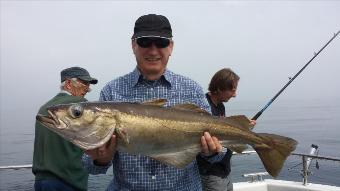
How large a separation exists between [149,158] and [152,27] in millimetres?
1300

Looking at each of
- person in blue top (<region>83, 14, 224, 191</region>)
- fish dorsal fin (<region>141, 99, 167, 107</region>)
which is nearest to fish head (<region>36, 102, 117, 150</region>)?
person in blue top (<region>83, 14, 224, 191</region>)

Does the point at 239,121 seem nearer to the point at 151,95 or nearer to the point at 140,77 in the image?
the point at 151,95

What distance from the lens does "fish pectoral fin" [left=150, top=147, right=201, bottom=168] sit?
367 centimetres

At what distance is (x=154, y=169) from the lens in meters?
3.82

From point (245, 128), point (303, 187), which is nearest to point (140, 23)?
point (245, 128)

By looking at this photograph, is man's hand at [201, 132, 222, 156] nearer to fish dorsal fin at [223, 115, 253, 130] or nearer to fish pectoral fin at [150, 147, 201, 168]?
fish pectoral fin at [150, 147, 201, 168]

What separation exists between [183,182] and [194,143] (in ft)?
1.32

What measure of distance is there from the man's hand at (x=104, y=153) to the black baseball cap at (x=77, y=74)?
3.49 m

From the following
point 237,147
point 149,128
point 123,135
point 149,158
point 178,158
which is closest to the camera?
point 123,135

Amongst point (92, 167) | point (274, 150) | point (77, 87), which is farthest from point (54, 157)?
point (274, 150)

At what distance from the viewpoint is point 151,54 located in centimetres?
390

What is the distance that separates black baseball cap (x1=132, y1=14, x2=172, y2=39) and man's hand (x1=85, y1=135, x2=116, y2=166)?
1107mm

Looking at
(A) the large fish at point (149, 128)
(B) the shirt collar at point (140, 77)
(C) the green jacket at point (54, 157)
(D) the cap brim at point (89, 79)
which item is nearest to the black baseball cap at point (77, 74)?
(D) the cap brim at point (89, 79)

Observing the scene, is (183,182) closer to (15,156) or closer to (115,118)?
(115,118)
